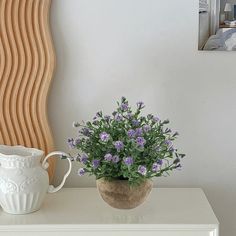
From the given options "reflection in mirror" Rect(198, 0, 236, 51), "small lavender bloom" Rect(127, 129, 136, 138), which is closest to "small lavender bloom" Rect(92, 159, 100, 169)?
"small lavender bloom" Rect(127, 129, 136, 138)

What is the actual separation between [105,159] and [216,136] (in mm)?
542

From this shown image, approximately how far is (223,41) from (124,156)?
60 cm

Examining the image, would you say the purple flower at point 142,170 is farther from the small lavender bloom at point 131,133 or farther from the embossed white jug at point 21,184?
the embossed white jug at point 21,184

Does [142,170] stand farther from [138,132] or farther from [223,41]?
[223,41]

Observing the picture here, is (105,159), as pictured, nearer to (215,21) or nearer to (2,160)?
(2,160)

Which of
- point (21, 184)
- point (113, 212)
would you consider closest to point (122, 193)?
point (113, 212)

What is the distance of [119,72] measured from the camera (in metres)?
1.81

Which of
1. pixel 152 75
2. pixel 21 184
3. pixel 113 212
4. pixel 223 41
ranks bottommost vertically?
pixel 113 212

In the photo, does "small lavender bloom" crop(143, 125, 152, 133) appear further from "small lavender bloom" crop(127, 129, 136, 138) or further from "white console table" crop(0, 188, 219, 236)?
"white console table" crop(0, 188, 219, 236)

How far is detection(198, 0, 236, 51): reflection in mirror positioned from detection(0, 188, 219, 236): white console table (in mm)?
541

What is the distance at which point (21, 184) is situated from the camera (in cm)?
152

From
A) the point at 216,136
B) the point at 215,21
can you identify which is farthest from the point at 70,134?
the point at 215,21

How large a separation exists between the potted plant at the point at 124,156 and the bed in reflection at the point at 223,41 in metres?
0.42

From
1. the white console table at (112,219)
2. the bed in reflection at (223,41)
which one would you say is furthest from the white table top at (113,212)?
the bed in reflection at (223,41)
